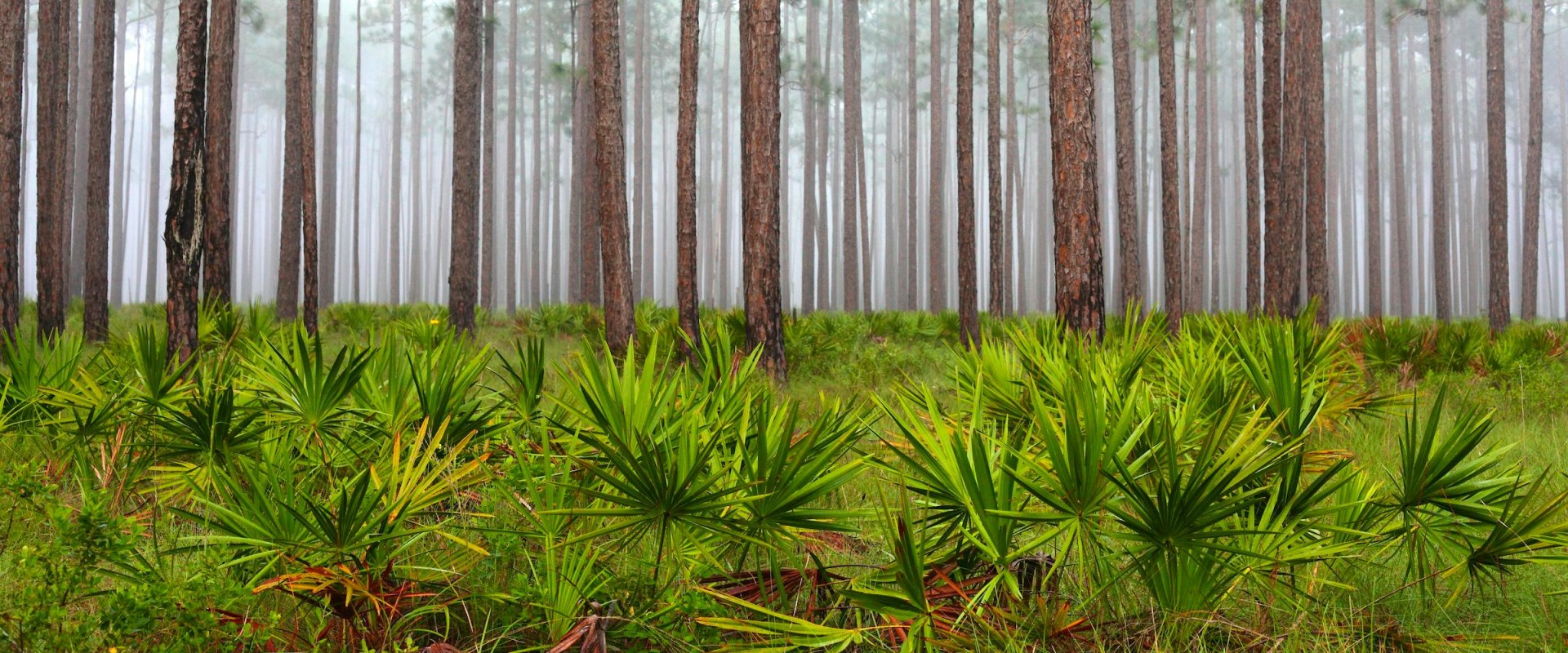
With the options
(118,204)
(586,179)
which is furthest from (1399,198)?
(118,204)

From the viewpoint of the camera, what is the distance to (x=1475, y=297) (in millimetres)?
34000

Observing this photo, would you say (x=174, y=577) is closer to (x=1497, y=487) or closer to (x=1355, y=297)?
(x=1497, y=487)

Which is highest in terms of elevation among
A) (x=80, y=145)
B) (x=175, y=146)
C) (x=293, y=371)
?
(x=80, y=145)

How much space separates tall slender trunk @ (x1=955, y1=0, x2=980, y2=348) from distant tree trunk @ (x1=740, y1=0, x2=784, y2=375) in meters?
5.34

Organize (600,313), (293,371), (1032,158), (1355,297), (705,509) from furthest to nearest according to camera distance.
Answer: (1032,158) → (1355,297) → (600,313) → (293,371) → (705,509)

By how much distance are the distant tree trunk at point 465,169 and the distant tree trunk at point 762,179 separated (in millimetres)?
6992

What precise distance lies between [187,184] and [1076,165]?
24.6 ft

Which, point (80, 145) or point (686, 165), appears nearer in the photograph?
point (686, 165)

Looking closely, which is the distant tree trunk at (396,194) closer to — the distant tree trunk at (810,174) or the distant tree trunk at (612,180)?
the distant tree trunk at (810,174)

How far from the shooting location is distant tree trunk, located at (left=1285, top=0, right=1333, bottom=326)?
43.2 ft

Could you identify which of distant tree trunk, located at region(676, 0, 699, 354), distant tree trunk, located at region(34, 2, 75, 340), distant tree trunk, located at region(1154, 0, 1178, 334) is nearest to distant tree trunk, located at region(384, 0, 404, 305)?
distant tree trunk, located at region(34, 2, 75, 340)

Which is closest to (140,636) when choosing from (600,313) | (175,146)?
(175,146)

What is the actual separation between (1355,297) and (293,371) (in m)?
43.4

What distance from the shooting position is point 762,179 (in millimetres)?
9703
